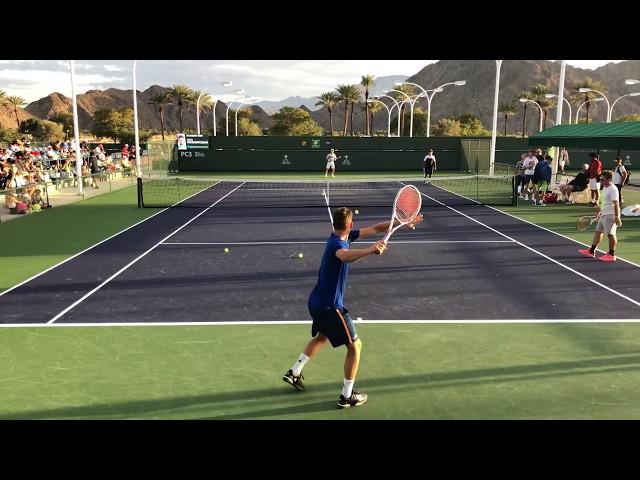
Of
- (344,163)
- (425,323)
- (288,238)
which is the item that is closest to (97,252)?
(288,238)

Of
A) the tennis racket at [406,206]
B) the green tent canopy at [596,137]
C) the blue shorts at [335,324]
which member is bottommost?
the blue shorts at [335,324]

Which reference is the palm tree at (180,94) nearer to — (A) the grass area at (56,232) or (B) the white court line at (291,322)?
(A) the grass area at (56,232)

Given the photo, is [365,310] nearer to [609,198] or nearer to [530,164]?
[609,198]

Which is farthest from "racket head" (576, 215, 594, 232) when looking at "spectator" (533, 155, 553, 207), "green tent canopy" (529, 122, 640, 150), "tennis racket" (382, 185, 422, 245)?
"tennis racket" (382, 185, 422, 245)

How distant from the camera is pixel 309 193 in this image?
1083 inches

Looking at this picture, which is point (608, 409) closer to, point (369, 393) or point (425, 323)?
point (369, 393)

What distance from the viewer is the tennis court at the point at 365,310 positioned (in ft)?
20.1

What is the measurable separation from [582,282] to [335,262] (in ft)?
22.9

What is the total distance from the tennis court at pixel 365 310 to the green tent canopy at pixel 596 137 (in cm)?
438

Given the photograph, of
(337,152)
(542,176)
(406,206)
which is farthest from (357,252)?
(337,152)

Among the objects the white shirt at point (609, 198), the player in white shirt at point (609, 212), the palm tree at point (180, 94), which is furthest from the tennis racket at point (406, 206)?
the palm tree at point (180, 94)

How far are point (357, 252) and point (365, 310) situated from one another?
12.8 ft

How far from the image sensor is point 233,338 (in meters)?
7.85
